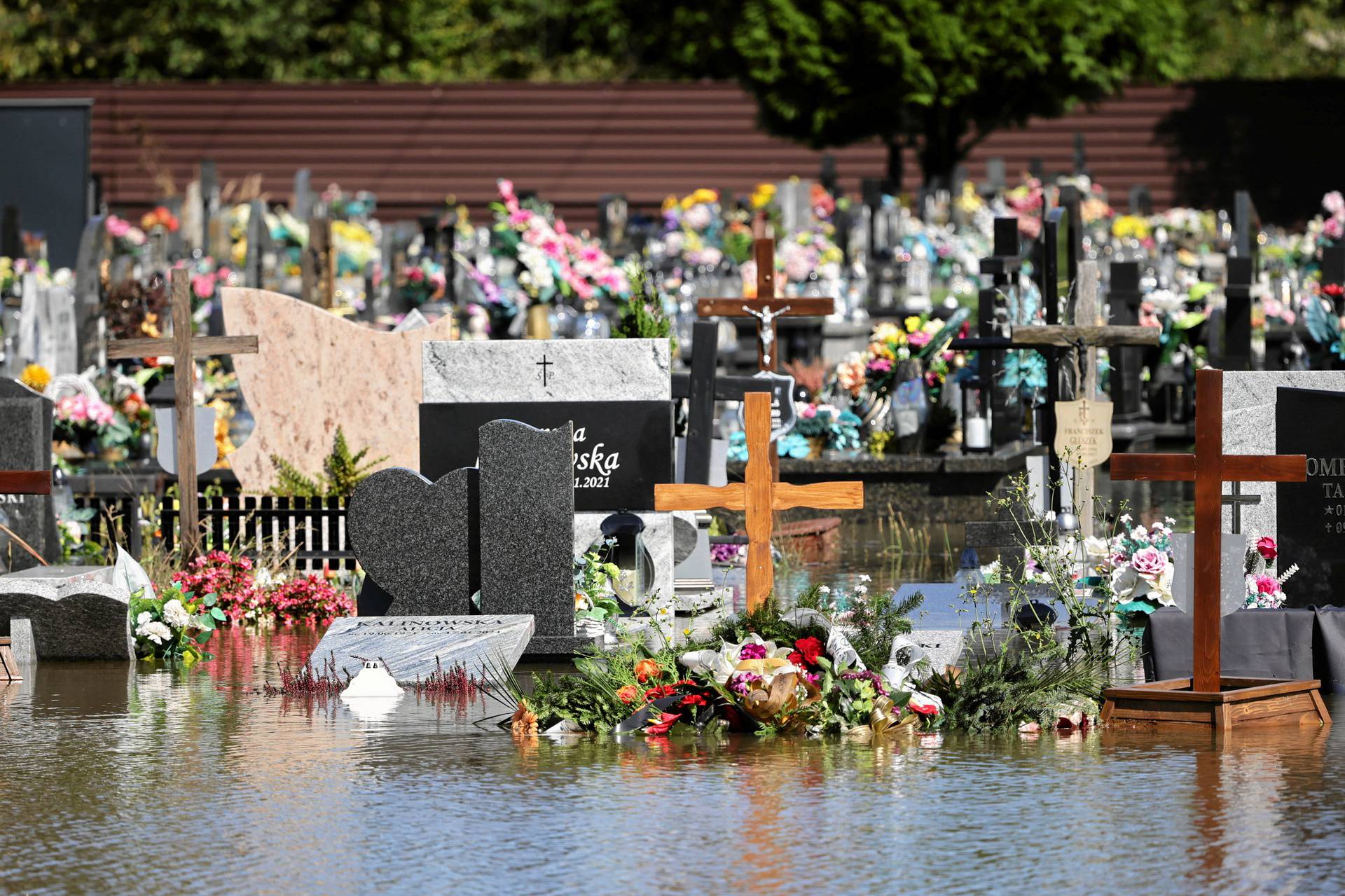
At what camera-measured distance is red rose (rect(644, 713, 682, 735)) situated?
329 inches

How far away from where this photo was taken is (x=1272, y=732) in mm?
8211

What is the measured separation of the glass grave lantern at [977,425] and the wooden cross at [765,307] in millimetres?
1921

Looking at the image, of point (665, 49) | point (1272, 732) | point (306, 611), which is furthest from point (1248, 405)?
point (665, 49)

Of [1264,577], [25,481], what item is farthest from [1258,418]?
[25,481]

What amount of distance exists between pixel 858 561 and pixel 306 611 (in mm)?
3698

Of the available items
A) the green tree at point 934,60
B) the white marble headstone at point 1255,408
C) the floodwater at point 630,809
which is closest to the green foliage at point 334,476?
the floodwater at point 630,809

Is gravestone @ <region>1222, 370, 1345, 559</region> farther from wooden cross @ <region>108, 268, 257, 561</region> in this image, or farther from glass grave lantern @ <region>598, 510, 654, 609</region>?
wooden cross @ <region>108, 268, 257, 561</region>

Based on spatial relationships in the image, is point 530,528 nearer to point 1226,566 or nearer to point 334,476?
point 1226,566

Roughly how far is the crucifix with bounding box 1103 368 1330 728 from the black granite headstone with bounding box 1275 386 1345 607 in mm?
1547

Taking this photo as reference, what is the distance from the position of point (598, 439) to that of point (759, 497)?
6.27ft

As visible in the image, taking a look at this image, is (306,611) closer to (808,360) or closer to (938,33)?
(808,360)

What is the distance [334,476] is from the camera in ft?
A: 44.4

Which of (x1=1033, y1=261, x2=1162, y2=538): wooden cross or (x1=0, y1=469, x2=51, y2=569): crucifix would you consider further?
(x1=1033, y1=261, x2=1162, y2=538): wooden cross

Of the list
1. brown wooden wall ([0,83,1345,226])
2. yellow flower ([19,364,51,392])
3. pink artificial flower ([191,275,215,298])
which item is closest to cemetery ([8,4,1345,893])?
yellow flower ([19,364,51,392])
